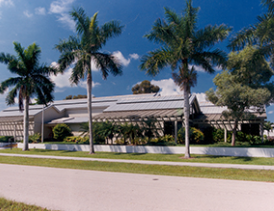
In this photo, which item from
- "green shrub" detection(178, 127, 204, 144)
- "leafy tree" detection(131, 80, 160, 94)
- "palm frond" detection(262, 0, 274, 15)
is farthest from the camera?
"leafy tree" detection(131, 80, 160, 94)

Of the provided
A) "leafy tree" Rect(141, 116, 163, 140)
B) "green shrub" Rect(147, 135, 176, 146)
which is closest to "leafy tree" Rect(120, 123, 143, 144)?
"leafy tree" Rect(141, 116, 163, 140)

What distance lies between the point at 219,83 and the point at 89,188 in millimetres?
15541

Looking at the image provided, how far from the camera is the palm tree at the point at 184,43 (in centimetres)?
1484

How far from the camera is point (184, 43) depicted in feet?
48.0

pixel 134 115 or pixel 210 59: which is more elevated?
pixel 210 59

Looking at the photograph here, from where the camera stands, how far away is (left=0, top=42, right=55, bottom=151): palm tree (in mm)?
22000

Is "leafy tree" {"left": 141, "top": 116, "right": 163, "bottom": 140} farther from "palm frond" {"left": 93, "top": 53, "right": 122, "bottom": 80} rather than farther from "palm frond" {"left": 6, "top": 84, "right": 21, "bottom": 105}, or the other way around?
"palm frond" {"left": 6, "top": 84, "right": 21, "bottom": 105}

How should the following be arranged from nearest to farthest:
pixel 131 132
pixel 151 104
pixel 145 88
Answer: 1. pixel 131 132
2. pixel 151 104
3. pixel 145 88

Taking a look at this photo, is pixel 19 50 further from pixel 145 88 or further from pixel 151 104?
pixel 145 88

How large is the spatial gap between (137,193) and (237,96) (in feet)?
42.1

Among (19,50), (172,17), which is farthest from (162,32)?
(19,50)

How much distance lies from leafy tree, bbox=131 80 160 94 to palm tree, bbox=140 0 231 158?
4568cm

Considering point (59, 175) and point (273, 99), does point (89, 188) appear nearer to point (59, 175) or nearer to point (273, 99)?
point (59, 175)

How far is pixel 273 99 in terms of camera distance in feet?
57.2
